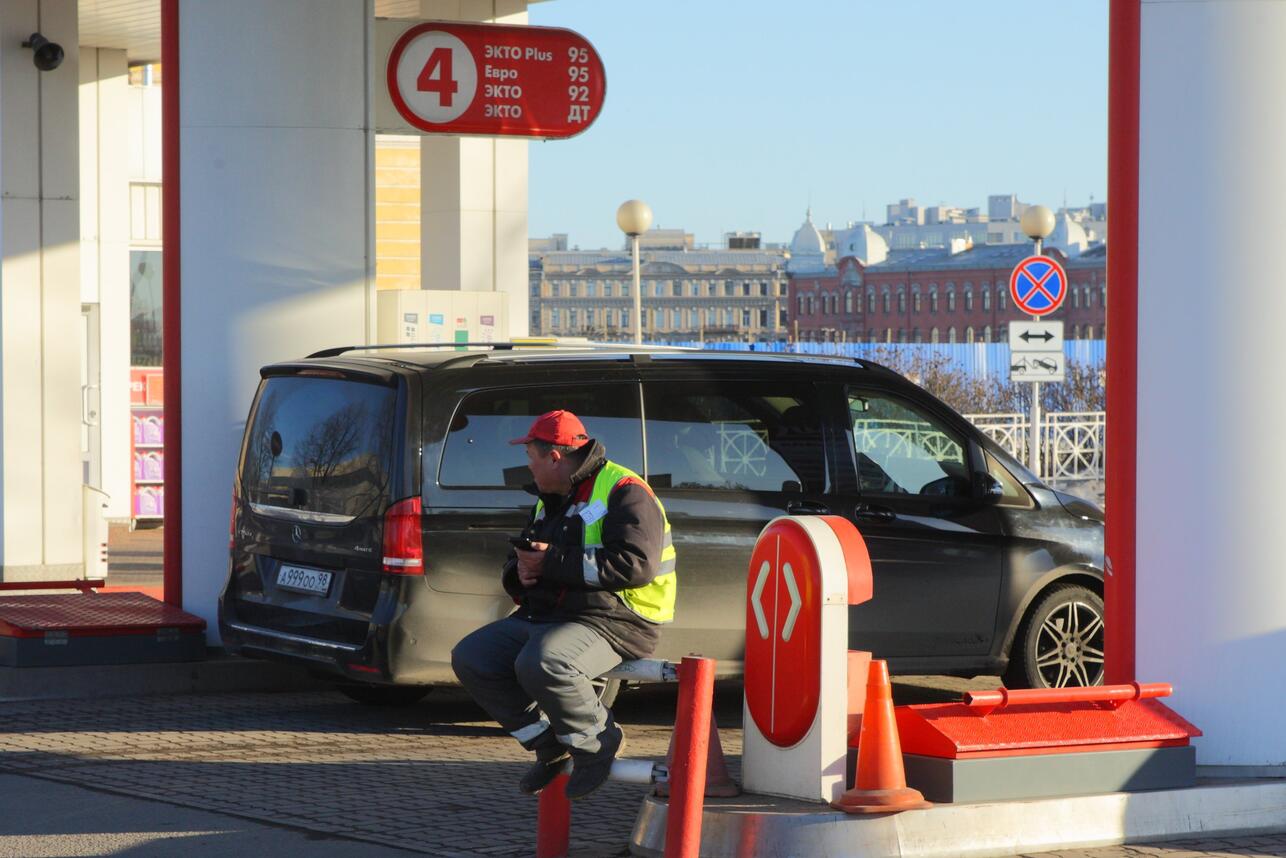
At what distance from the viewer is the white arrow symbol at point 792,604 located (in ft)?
21.8

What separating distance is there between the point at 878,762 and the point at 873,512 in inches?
142

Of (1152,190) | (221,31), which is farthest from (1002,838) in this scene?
(221,31)

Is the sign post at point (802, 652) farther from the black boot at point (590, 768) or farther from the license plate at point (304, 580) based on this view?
the license plate at point (304, 580)

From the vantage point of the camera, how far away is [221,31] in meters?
11.6

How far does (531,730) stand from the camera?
6906 millimetres

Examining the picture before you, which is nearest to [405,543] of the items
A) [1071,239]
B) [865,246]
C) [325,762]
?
[325,762]

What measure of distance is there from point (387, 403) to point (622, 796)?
90.7 inches

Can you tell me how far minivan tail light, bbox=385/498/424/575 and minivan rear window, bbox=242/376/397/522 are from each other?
0.51 ft

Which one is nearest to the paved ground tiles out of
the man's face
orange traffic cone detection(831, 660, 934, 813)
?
orange traffic cone detection(831, 660, 934, 813)

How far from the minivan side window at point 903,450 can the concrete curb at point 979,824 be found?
10.7 ft

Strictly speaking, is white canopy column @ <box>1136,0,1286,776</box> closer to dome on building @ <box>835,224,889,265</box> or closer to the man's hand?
the man's hand

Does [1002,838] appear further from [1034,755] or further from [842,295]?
[842,295]

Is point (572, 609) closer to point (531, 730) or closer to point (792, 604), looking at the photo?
point (531, 730)

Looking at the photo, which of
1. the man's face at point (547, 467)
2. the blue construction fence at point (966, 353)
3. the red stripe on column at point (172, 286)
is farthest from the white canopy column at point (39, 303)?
the blue construction fence at point (966, 353)
